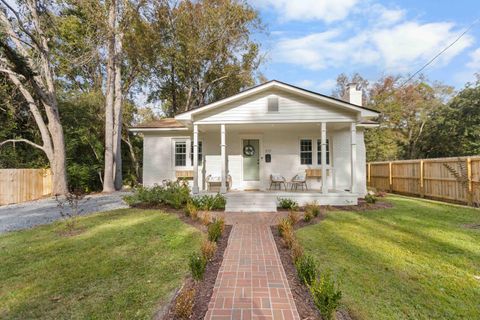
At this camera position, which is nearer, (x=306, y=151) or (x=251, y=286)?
(x=251, y=286)

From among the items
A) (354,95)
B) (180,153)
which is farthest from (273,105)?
(180,153)

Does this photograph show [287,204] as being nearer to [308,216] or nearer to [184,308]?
[308,216]

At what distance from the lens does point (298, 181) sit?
416 inches

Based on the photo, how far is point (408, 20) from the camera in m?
13.1

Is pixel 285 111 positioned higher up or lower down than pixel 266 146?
higher up

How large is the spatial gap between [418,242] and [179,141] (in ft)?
33.4

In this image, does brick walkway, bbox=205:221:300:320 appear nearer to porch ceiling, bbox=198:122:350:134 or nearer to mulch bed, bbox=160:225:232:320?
mulch bed, bbox=160:225:232:320

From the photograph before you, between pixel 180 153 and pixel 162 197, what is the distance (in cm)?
392

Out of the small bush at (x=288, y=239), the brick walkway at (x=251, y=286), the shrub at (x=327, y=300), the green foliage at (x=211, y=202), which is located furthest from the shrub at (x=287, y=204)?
the shrub at (x=327, y=300)

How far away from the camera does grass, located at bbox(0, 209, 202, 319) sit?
9.72 ft

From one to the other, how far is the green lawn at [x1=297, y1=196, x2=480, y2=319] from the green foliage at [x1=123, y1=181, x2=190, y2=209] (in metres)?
4.25

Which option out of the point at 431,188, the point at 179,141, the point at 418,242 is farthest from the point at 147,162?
the point at 431,188

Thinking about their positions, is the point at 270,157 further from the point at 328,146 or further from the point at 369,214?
the point at 369,214

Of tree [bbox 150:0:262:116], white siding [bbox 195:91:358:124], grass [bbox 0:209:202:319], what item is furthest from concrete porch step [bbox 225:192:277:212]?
tree [bbox 150:0:262:116]
